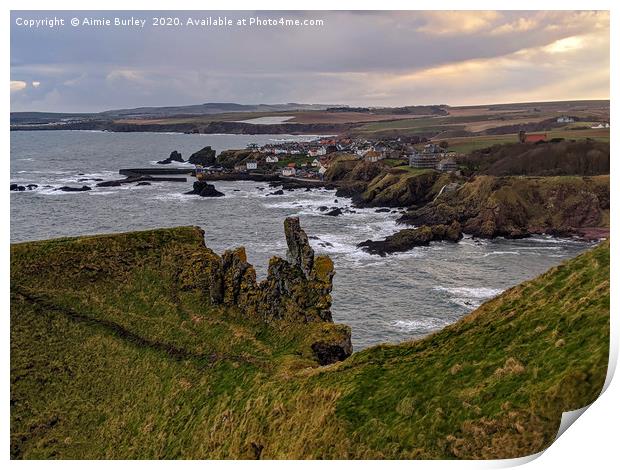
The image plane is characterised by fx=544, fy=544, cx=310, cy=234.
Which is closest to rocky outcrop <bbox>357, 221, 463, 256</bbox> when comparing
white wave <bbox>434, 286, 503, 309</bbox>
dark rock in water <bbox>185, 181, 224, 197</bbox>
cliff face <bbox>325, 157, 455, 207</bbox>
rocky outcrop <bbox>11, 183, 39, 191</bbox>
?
cliff face <bbox>325, 157, 455, 207</bbox>

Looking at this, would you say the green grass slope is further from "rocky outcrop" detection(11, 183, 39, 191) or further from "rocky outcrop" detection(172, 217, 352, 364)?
"rocky outcrop" detection(11, 183, 39, 191)

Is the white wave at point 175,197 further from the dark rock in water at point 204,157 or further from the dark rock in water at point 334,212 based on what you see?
the dark rock in water at point 334,212

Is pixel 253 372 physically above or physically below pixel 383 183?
below

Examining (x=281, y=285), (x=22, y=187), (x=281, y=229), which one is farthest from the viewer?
(x=281, y=229)

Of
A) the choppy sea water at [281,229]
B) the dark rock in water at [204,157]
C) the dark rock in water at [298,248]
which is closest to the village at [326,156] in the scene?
the dark rock in water at [204,157]

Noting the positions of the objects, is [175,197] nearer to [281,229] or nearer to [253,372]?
[281,229]

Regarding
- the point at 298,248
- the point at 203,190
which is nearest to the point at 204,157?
the point at 203,190
